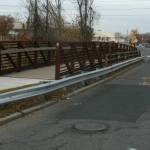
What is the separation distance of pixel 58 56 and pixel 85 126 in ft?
18.5

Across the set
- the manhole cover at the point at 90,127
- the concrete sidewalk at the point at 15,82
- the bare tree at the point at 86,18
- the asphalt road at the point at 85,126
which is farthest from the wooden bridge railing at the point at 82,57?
the bare tree at the point at 86,18

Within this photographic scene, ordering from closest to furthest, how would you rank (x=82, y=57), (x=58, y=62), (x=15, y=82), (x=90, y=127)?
(x=90, y=127) < (x=58, y=62) < (x=15, y=82) < (x=82, y=57)

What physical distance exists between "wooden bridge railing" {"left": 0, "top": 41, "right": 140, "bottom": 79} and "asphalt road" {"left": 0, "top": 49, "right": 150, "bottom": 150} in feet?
7.49

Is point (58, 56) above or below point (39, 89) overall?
above

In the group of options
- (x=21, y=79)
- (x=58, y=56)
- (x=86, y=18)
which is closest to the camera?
(x=58, y=56)

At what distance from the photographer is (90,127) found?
8.93m

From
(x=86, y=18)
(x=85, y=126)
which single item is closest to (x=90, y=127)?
(x=85, y=126)

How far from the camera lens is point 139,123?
945 cm

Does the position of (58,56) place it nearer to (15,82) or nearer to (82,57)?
(15,82)

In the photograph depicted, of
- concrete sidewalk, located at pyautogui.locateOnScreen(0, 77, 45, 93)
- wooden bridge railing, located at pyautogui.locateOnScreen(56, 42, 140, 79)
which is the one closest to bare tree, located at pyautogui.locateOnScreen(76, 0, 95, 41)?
wooden bridge railing, located at pyautogui.locateOnScreen(56, 42, 140, 79)

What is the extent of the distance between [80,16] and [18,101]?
40355 mm

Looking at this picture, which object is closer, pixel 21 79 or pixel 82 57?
pixel 21 79

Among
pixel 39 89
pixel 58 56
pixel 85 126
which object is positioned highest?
pixel 58 56

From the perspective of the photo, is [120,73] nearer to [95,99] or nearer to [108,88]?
[108,88]
